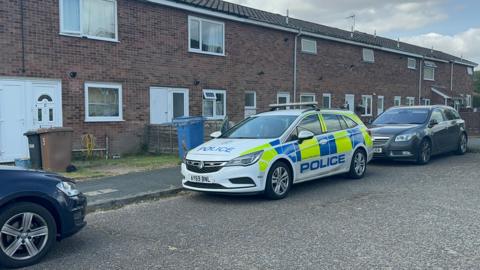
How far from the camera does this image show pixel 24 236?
4.44 meters

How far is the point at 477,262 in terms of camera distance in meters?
4.34

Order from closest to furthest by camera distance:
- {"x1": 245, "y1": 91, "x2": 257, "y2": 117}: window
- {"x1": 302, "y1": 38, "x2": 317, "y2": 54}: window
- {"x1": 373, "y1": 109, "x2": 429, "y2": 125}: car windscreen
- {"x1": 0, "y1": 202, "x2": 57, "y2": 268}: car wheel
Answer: {"x1": 0, "y1": 202, "x2": 57, "y2": 268}: car wheel
{"x1": 373, "y1": 109, "x2": 429, "y2": 125}: car windscreen
{"x1": 245, "y1": 91, "x2": 257, "y2": 117}: window
{"x1": 302, "y1": 38, "x2": 317, "y2": 54}: window

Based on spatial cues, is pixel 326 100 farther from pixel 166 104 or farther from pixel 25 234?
pixel 25 234

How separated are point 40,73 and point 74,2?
7.68 feet

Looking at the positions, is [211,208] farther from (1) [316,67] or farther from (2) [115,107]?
(1) [316,67]

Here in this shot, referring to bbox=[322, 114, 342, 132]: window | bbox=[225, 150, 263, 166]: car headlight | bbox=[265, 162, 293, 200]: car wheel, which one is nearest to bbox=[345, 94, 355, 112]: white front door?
bbox=[322, 114, 342, 132]: window

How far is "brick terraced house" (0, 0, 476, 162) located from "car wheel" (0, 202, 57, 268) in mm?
7809

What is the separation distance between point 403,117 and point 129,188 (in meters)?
8.03

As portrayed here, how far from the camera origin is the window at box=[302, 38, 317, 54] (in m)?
20.9

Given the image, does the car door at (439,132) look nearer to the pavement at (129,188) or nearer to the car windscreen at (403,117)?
the car windscreen at (403,117)

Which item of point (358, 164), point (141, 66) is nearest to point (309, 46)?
point (141, 66)

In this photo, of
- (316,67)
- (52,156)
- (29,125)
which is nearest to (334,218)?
(52,156)

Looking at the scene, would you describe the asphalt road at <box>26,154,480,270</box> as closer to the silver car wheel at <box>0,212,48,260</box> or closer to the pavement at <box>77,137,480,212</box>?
the silver car wheel at <box>0,212,48,260</box>

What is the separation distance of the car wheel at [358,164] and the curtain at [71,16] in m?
8.48
